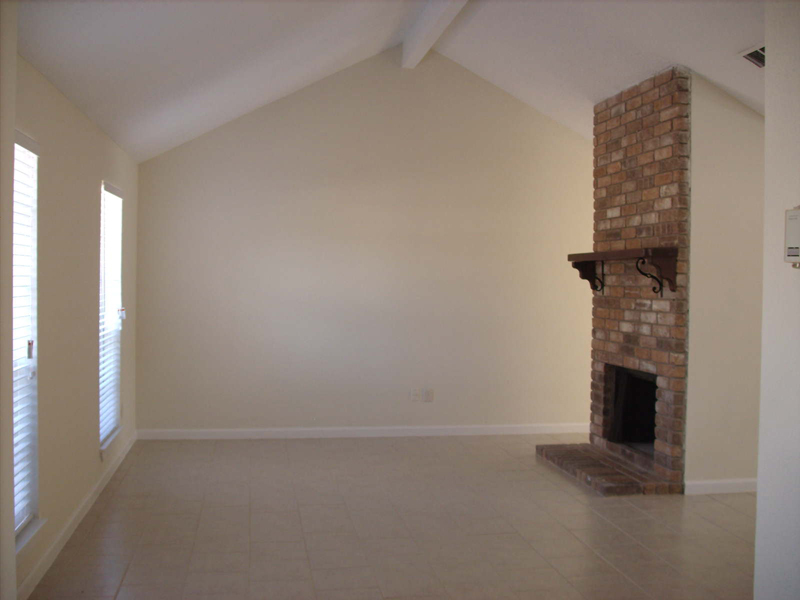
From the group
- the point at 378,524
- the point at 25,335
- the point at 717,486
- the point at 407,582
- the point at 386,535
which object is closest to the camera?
the point at 25,335

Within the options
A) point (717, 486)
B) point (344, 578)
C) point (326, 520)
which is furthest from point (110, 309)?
point (717, 486)

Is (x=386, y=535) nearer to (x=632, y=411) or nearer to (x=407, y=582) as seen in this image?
(x=407, y=582)

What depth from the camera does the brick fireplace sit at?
4.46 m

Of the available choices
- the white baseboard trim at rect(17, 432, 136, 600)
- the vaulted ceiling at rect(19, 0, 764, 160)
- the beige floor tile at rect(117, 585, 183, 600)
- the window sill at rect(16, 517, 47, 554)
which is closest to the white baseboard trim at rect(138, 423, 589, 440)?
the white baseboard trim at rect(17, 432, 136, 600)

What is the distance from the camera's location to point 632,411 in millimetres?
5246

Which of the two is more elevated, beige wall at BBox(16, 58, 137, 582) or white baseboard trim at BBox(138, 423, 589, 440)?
beige wall at BBox(16, 58, 137, 582)

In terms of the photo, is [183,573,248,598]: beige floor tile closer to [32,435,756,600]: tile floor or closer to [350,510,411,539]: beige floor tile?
[32,435,756,600]: tile floor

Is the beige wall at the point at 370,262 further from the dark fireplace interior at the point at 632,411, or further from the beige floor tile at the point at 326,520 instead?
the beige floor tile at the point at 326,520

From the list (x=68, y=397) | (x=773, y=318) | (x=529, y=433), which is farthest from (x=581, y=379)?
(x=68, y=397)

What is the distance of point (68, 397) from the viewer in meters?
3.57

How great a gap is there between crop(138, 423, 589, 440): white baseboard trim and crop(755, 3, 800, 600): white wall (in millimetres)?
3616

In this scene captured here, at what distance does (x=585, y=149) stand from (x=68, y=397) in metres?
4.77

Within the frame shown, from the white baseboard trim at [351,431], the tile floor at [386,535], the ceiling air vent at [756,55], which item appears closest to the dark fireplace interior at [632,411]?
the tile floor at [386,535]

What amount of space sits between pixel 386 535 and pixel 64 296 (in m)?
2.05
